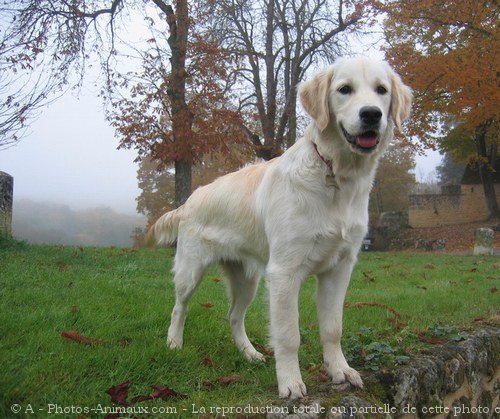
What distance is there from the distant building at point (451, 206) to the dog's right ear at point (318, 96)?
1047 inches

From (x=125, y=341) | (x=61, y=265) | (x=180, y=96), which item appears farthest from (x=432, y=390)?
(x=180, y=96)

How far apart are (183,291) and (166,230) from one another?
0.76 meters

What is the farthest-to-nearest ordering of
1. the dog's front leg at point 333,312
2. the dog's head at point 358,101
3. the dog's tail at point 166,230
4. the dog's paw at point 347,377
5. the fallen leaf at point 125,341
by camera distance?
the dog's tail at point 166,230 → the fallen leaf at point 125,341 → the dog's front leg at point 333,312 → the dog's paw at point 347,377 → the dog's head at point 358,101

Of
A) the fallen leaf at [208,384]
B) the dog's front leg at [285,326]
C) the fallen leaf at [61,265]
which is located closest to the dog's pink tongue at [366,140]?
the dog's front leg at [285,326]

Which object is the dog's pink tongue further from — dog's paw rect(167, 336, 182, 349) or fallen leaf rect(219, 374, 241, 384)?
dog's paw rect(167, 336, 182, 349)

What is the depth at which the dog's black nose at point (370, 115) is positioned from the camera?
2520 millimetres

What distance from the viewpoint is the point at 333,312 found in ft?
9.37

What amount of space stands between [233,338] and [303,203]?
1.56 metres

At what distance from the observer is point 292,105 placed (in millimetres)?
18281

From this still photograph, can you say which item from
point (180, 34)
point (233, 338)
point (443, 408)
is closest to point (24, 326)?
point (233, 338)

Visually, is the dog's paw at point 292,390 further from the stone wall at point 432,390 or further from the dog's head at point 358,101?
the dog's head at point 358,101

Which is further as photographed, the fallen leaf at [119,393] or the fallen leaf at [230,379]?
the fallen leaf at [230,379]

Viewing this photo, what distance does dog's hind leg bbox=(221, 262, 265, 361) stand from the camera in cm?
362

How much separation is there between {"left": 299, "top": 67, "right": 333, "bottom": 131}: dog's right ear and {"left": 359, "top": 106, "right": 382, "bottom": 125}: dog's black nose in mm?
272
